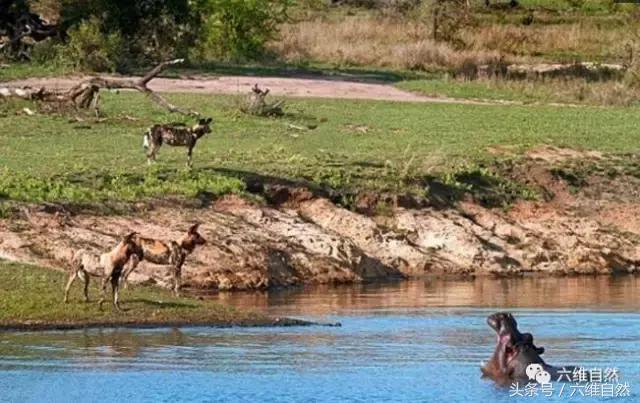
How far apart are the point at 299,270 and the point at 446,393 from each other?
9.69 m

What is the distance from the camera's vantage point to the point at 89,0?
3394 centimetres

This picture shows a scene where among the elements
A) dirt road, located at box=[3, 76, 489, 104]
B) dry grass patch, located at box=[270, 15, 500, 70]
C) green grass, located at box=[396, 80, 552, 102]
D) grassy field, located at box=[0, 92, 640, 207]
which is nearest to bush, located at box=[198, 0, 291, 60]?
dry grass patch, located at box=[270, 15, 500, 70]

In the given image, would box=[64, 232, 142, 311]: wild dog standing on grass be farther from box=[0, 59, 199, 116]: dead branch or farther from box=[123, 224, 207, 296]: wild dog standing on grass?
box=[123, 224, 207, 296]: wild dog standing on grass

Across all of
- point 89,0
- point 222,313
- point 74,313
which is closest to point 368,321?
point 222,313

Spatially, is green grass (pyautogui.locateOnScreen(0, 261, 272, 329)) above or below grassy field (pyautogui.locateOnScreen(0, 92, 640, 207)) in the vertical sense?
above

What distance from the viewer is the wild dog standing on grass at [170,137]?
96.8 feet

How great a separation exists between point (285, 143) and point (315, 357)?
15.3 metres

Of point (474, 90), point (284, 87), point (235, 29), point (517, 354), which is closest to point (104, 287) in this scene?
point (517, 354)

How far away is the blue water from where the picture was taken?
16.4 meters

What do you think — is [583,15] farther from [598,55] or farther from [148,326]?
[148,326]

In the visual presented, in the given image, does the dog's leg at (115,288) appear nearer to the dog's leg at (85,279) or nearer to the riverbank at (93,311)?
the riverbank at (93,311)

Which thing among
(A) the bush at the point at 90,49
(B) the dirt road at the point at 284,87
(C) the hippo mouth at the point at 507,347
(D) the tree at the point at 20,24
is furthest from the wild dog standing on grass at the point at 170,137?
(A) the bush at the point at 90,49

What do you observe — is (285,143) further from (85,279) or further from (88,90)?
(85,279)

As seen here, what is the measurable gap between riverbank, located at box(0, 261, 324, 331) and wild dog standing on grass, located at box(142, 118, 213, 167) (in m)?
7.80
